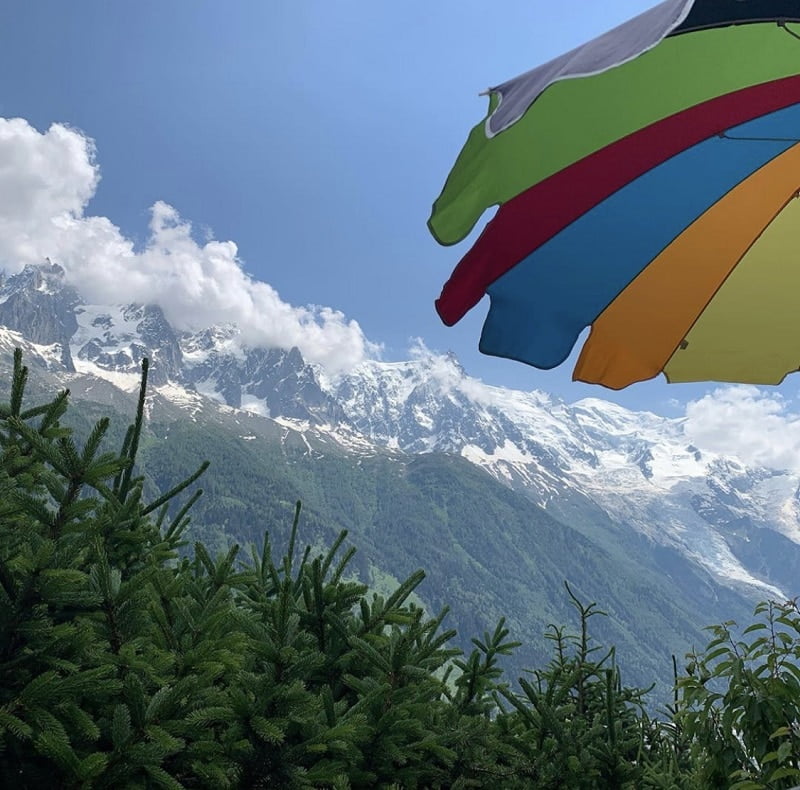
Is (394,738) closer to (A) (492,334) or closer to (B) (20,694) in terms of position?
(B) (20,694)

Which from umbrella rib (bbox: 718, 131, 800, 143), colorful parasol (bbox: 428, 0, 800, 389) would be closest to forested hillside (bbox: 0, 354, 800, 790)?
colorful parasol (bbox: 428, 0, 800, 389)

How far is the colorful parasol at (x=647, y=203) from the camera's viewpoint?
328 cm

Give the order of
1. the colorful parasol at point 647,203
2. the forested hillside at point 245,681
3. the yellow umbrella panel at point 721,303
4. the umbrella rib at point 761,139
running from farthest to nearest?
the yellow umbrella panel at point 721,303 < the umbrella rib at point 761,139 < the colorful parasol at point 647,203 < the forested hillside at point 245,681

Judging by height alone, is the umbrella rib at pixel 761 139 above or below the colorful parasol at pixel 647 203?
above

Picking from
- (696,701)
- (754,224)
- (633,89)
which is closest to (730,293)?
(754,224)

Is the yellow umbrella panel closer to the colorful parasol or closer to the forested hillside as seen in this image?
the colorful parasol

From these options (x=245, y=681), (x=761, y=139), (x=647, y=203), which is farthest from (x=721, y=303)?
(x=245, y=681)

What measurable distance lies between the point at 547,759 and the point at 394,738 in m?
1.12

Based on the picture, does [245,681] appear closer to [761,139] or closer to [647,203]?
[647,203]

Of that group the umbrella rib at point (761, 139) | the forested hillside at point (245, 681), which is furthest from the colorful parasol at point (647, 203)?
the forested hillside at point (245, 681)

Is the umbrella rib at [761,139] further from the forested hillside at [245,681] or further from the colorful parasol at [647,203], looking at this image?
the forested hillside at [245,681]

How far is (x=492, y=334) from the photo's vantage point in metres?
4.67

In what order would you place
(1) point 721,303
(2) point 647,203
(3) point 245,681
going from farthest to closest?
(1) point 721,303
(2) point 647,203
(3) point 245,681

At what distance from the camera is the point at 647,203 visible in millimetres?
4395
